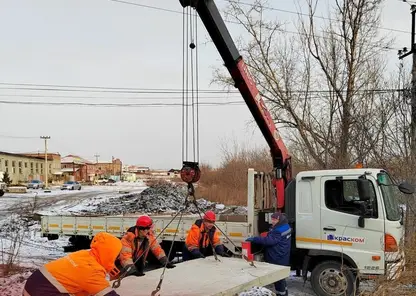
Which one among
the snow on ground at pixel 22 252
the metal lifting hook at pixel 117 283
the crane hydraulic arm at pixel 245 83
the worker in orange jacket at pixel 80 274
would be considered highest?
the crane hydraulic arm at pixel 245 83

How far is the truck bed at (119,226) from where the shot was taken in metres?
7.46

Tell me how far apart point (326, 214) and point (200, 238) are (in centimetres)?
212

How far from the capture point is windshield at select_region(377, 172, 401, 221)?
6.29 meters

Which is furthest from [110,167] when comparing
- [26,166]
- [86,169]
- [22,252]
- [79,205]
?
[22,252]

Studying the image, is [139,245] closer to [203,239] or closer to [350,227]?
[203,239]

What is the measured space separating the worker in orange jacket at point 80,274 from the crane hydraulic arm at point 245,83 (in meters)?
4.53

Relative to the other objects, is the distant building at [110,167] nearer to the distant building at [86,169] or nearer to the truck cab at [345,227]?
the distant building at [86,169]

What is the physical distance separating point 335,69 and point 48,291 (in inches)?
571

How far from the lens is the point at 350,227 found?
6.48 meters

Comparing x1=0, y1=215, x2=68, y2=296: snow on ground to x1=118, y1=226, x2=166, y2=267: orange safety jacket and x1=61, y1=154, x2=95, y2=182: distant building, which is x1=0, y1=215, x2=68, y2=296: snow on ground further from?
x1=61, y1=154, x2=95, y2=182: distant building

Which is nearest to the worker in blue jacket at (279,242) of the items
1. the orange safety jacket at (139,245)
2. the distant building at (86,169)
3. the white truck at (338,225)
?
the white truck at (338,225)

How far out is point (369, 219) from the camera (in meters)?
6.31

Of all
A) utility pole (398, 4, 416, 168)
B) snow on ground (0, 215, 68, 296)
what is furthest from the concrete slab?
utility pole (398, 4, 416, 168)

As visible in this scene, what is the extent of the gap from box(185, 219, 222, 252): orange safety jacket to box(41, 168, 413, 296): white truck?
78cm
